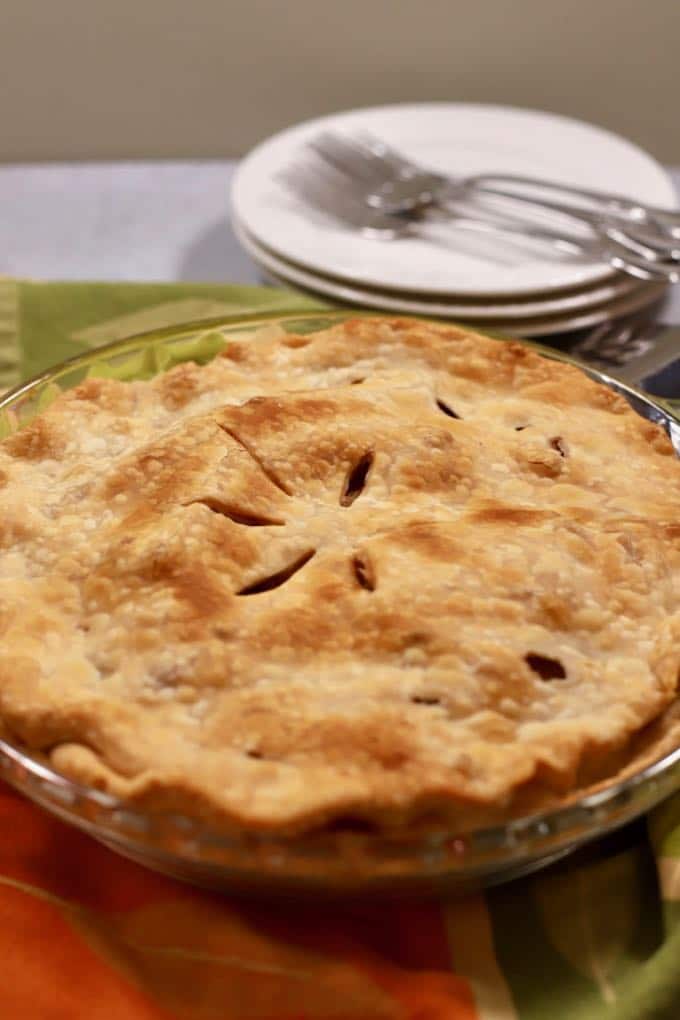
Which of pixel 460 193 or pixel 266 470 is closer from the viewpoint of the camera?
pixel 266 470

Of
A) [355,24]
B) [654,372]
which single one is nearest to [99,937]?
[654,372]

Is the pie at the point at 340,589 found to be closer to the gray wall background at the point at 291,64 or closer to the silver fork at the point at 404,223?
the silver fork at the point at 404,223

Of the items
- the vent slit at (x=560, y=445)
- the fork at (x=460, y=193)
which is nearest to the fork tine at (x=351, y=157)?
the fork at (x=460, y=193)

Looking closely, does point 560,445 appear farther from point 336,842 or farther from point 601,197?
point 601,197

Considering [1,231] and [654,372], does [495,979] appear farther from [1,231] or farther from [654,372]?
[1,231]

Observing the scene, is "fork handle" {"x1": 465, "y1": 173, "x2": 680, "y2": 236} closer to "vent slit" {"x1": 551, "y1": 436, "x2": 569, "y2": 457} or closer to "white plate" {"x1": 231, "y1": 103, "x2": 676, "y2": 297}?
"white plate" {"x1": 231, "y1": 103, "x2": 676, "y2": 297}

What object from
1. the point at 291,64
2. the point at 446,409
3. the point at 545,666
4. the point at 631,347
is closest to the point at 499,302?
the point at 631,347

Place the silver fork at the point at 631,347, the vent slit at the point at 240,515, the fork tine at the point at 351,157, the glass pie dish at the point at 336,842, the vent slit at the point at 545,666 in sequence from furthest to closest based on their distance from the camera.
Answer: the fork tine at the point at 351,157 → the silver fork at the point at 631,347 → the vent slit at the point at 240,515 → the vent slit at the point at 545,666 → the glass pie dish at the point at 336,842
